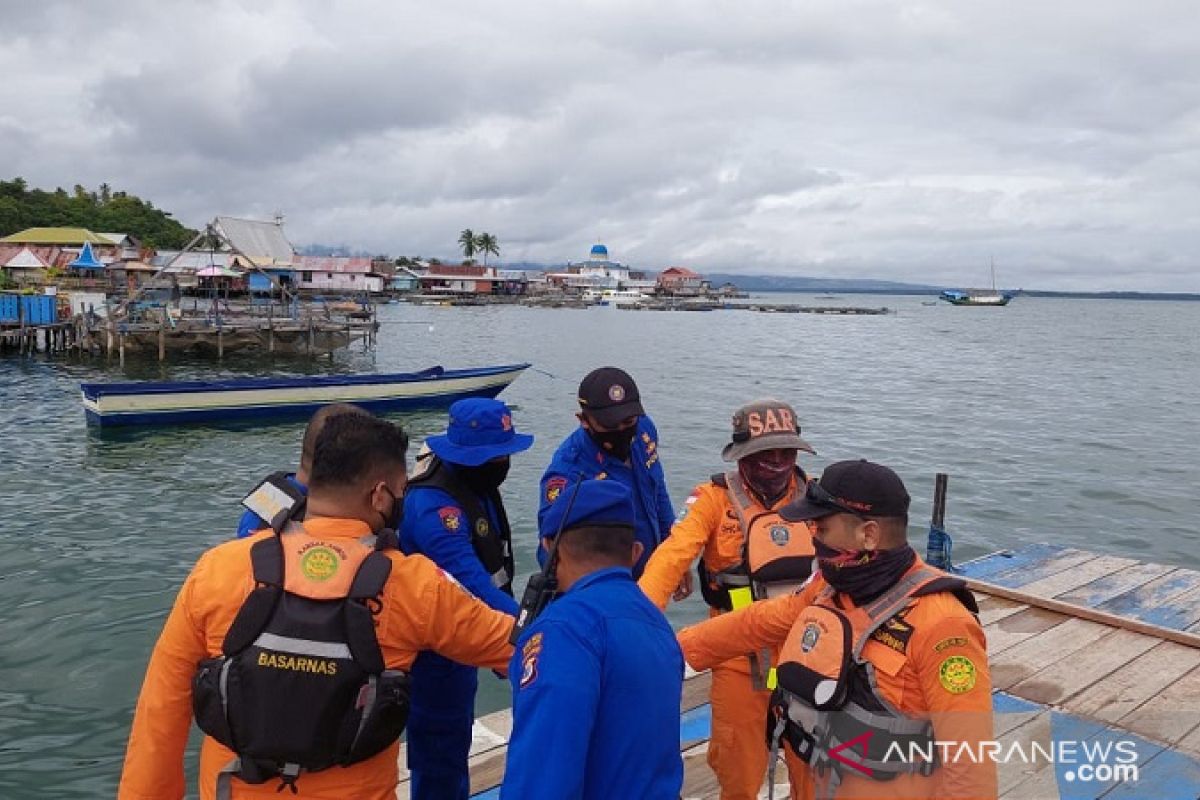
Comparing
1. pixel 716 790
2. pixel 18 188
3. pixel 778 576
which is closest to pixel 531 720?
pixel 778 576

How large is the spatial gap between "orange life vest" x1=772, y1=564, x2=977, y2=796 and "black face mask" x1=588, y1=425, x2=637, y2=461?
1.91 meters

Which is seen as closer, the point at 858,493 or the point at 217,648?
the point at 217,648

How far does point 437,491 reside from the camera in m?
3.44

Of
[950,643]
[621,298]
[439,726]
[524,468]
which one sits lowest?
[524,468]

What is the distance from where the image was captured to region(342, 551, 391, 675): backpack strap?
7.79 feet

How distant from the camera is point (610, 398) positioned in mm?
4391

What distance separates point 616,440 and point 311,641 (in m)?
2.41

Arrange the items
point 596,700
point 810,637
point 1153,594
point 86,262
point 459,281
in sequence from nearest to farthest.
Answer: point 596,700
point 810,637
point 1153,594
point 86,262
point 459,281

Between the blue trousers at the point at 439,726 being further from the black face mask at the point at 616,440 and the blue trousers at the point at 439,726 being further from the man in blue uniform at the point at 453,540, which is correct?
the black face mask at the point at 616,440

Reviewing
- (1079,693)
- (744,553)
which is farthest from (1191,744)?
(744,553)

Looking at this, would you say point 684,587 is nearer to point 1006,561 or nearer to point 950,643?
point 950,643

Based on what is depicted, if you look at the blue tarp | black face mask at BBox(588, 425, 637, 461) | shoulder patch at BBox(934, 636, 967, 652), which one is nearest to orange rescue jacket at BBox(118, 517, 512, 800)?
shoulder patch at BBox(934, 636, 967, 652)

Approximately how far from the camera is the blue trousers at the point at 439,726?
11.3ft

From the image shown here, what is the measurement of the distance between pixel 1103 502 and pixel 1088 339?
72.7 m
